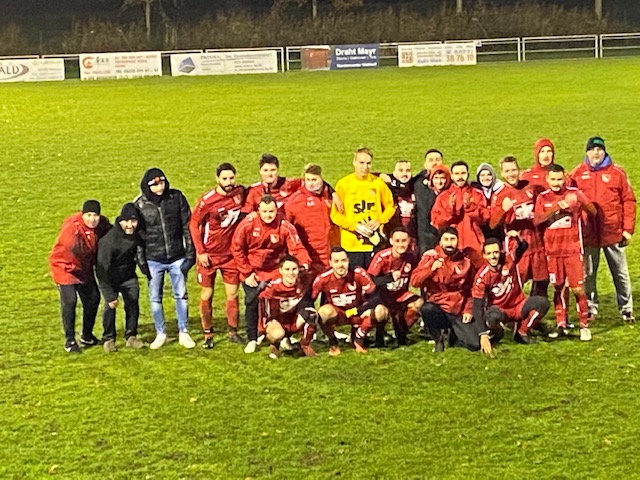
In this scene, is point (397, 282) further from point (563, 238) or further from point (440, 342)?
point (563, 238)

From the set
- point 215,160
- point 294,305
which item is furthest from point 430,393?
point 215,160

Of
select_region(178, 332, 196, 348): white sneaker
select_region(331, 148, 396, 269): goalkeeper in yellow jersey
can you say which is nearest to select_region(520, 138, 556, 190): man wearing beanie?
select_region(331, 148, 396, 269): goalkeeper in yellow jersey

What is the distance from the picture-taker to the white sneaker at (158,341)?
9.67m

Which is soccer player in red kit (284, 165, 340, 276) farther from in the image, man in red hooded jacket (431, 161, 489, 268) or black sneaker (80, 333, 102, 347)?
black sneaker (80, 333, 102, 347)

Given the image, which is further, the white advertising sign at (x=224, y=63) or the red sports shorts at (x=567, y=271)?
the white advertising sign at (x=224, y=63)

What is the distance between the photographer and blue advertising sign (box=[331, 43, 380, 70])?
43000 mm

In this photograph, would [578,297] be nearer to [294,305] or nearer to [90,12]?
[294,305]

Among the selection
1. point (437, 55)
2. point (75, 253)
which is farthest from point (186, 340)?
point (437, 55)

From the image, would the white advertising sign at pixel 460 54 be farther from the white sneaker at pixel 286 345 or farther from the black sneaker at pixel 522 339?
the white sneaker at pixel 286 345

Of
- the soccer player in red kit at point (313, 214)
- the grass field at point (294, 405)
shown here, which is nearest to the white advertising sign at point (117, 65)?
the grass field at point (294, 405)

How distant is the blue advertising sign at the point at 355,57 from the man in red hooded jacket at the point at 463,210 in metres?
33.8

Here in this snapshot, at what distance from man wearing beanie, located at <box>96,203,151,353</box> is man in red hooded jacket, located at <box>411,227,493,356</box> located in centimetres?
244

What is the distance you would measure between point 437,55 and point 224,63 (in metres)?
8.44

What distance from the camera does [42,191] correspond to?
17.2m
